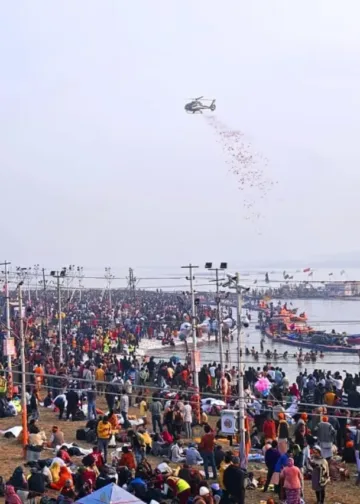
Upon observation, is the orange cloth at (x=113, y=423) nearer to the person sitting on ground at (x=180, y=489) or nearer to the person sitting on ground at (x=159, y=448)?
the person sitting on ground at (x=159, y=448)

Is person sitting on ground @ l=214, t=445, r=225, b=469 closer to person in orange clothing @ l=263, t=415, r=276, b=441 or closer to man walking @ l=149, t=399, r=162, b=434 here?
person in orange clothing @ l=263, t=415, r=276, b=441

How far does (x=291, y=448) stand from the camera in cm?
1521

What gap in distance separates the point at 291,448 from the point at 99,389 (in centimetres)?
1278

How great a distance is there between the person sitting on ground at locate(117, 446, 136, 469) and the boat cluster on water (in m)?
→ 33.1

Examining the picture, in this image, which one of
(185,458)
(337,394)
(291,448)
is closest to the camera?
(291,448)

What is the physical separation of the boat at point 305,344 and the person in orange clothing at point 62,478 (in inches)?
1391

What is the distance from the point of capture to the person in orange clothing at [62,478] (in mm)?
13859

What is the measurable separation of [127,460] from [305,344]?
124ft

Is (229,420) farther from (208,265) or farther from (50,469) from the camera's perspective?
(208,265)

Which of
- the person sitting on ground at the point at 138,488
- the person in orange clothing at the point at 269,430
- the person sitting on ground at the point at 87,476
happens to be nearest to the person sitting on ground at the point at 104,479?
the person sitting on ground at the point at 87,476

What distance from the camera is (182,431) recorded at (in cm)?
1980

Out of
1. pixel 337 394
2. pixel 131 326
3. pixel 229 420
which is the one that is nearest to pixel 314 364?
pixel 131 326

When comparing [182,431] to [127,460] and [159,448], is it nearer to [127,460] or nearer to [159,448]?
[159,448]

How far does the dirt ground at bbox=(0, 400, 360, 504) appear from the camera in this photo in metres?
14.4
